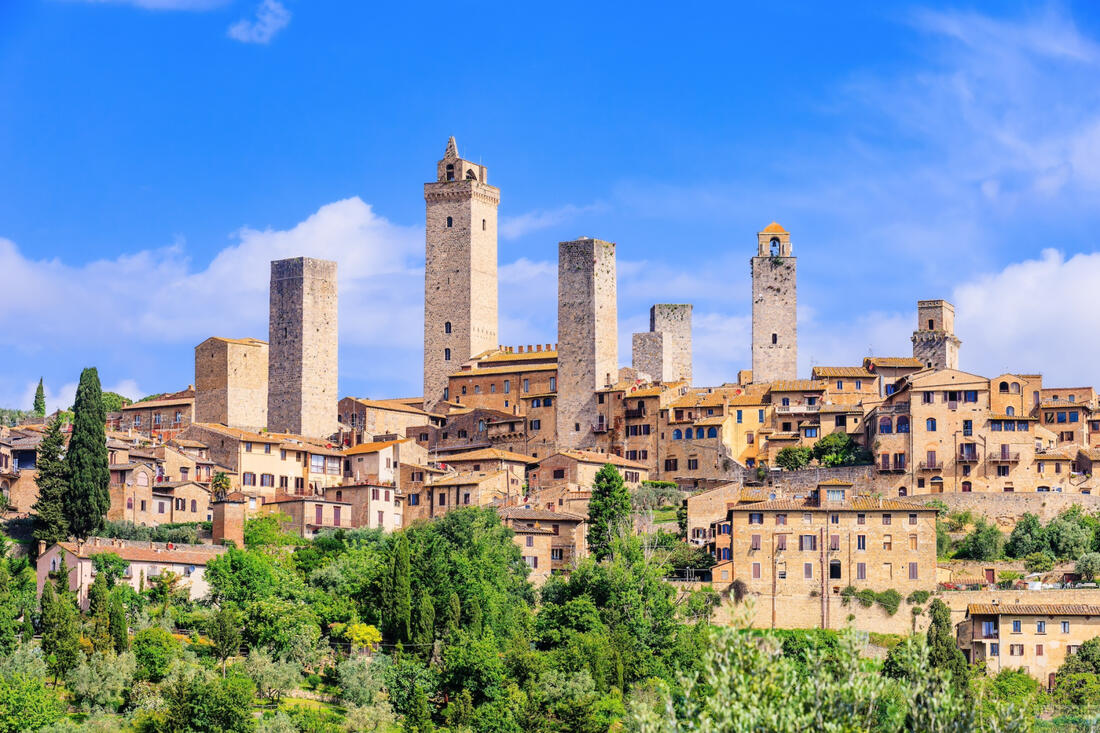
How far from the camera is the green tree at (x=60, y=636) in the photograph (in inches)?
2303

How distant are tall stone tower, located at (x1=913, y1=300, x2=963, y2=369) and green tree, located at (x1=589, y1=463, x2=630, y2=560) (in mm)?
25931

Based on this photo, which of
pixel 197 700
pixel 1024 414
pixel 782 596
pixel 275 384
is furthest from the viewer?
pixel 275 384

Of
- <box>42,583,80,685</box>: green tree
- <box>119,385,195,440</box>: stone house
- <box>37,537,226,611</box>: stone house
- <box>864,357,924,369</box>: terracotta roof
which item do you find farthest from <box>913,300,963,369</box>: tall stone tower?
<box>42,583,80,685</box>: green tree

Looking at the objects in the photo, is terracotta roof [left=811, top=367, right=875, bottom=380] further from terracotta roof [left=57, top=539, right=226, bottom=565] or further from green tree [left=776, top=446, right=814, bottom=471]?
terracotta roof [left=57, top=539, right=226, bottom=565]

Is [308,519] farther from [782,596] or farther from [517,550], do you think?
[782,596]

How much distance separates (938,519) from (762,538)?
27.7 ft

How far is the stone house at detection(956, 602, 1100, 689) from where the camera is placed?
6719 cm

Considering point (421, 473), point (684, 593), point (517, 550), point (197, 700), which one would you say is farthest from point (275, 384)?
point (197, 700)

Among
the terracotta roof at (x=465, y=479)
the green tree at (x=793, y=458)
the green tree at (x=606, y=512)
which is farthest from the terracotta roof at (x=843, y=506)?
the terracotta roof at (x=465, y=479)

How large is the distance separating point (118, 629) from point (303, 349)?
36.0m

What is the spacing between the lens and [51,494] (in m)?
69.6

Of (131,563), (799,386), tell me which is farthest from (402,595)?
(799,386)

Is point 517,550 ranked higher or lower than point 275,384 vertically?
lower

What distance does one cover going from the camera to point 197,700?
55719 mm
